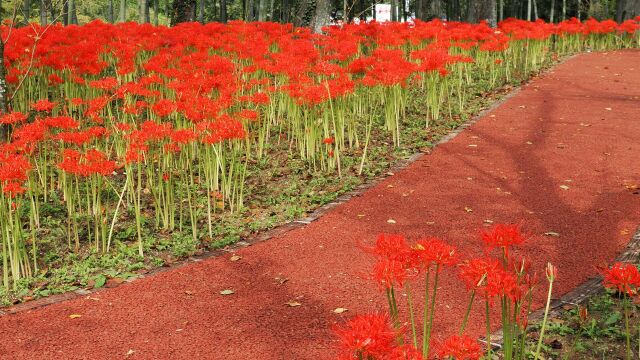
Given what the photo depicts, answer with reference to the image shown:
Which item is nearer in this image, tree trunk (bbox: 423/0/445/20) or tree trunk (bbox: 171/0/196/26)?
tree trunk (bbox: 171/0/196/26)

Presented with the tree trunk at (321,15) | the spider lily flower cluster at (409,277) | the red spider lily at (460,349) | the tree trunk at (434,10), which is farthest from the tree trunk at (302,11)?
the red spider lily at (460,349)

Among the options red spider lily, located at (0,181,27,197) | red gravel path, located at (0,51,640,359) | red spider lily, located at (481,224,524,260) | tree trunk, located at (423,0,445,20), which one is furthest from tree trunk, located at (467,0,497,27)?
red spider lily, located at (481,224,524,260)

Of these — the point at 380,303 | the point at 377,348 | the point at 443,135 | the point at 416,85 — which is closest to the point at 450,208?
the point at 380,303

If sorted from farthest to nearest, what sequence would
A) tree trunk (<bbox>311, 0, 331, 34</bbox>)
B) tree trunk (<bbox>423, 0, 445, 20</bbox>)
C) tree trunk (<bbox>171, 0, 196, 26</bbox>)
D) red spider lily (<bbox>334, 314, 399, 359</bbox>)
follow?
tree trunk (<bbox>423, 0, 445, 20</bbox>), tree trunk (<bbox>171, 0, 196, 26</bbox>), tree trunk (<bbox>311, 0, 331, 34</bbox>), red spider lily (<bbox>334, 314, 399, 359</bbox>)

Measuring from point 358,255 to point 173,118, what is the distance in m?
4.35

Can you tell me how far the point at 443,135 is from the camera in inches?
386

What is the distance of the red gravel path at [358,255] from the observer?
417cm

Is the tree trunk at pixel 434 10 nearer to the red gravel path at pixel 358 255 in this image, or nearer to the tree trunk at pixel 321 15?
the tree trunk at pixel 321 15

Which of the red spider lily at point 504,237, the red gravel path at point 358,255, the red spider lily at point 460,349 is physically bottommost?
the red gravel path at point 358,255

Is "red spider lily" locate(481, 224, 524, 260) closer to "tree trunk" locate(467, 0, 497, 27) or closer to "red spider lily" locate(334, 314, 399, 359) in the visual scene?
"red spider lily" locate(334, 314, 399, 359)

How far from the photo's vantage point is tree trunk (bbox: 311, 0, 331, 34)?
543 inches

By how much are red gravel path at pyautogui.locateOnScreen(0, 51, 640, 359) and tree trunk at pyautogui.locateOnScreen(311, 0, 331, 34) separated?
5481 mm

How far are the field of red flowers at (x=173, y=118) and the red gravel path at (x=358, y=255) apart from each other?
94 centimetres

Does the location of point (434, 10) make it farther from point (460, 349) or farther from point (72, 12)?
point (460, 349)
